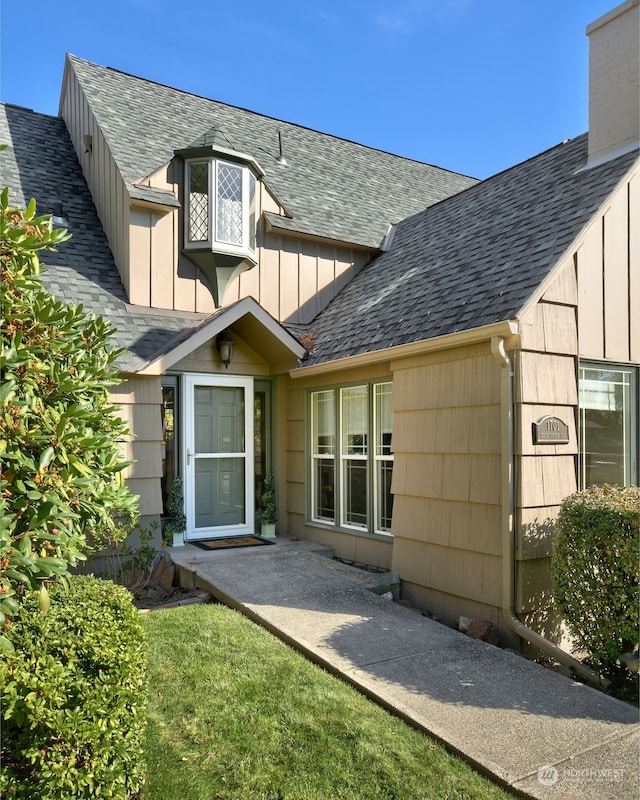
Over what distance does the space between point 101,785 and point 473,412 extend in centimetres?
415

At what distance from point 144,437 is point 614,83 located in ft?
21.6

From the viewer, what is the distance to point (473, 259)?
679cm

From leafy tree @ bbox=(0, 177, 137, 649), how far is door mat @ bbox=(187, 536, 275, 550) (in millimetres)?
4616

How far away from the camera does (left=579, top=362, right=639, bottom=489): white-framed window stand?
5816 millimetres

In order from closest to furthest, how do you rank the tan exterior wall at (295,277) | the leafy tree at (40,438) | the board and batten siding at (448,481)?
the leafy tree at (40,438) < the board and batten siding at (448,481) < the tan exterior wall at (295,277)

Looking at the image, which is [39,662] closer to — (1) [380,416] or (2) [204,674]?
(2) [204,674]

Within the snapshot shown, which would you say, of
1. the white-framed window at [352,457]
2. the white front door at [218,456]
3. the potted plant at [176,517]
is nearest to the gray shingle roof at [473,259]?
the white-framed window at [352,457]

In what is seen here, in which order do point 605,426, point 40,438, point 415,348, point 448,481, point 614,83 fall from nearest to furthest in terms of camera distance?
point 40,438 → point 448,481 → point 605,426 → point 415,348 → point 614,83

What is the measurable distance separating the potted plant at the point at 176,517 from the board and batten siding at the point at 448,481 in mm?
2868

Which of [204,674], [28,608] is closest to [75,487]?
[28,608]

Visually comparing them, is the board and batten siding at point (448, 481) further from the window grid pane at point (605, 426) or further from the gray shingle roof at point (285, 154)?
the gray shingle roof at point (285, 154)

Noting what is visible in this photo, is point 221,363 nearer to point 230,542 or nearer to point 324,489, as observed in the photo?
point 324,489

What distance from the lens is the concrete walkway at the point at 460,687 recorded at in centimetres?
306

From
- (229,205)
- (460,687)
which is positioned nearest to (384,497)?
(460,687)
